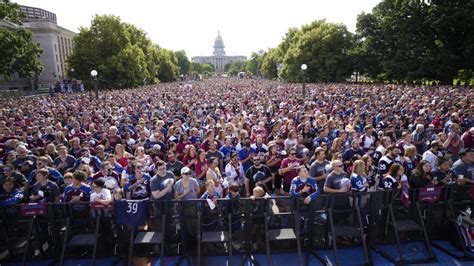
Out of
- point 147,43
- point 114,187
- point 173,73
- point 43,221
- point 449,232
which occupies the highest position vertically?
point 147,43

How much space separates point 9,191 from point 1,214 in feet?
1.59

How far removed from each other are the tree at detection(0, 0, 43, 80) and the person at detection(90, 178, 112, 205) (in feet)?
79.2

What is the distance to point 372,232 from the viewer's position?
248 inches

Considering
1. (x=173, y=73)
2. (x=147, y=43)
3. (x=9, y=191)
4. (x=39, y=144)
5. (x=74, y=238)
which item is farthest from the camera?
(x=173, y=73)

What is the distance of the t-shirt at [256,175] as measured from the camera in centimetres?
725

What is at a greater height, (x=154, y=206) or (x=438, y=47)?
(x=438, y=47)

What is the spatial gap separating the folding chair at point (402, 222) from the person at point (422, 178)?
0.33 m

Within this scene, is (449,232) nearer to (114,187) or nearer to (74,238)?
(114,187)

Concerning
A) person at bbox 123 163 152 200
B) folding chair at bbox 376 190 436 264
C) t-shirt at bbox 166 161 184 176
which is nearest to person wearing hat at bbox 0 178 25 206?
person at bbox 123 163 152 200

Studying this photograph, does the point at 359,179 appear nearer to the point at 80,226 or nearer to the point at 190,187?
the point at 190,187

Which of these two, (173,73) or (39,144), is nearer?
(39,144)

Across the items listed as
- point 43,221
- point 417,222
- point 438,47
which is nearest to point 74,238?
point 43,221

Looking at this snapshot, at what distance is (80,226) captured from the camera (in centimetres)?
615

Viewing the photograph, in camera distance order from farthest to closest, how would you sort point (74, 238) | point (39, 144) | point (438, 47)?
point (438, 47), point (39, 144), point (74, 238)
